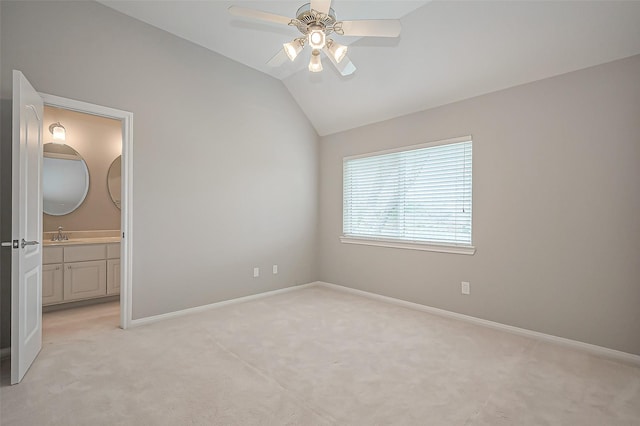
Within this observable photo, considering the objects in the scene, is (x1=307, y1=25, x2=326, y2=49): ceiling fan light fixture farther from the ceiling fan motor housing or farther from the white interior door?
the white interior door

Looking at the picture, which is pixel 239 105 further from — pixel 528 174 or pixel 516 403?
pixel 516 403

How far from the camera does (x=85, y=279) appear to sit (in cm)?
400

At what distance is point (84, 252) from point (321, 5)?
13.3 ft

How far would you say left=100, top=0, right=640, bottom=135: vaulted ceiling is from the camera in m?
2.61

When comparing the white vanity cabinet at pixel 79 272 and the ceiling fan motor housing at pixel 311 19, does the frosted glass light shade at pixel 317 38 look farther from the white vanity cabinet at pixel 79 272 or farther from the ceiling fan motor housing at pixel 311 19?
the white vanity cabinet at pixel 79 272

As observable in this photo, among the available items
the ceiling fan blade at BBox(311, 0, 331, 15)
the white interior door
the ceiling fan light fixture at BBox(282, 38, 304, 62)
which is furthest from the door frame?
the ceiling fan blade at BBox(311, 0, 331, 15)

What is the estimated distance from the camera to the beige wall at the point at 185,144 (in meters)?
2.93

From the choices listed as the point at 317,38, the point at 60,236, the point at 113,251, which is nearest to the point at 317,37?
the point at 317,38

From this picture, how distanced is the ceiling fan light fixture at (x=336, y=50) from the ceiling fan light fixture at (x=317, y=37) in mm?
136

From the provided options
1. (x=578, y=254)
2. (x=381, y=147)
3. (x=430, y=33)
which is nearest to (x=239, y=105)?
(x=381, y=147)

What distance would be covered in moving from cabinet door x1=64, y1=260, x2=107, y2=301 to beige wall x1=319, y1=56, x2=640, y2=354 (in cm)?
412

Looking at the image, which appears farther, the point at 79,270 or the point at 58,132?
the point at 58,132

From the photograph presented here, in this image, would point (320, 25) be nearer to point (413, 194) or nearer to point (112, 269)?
point (413, 194)

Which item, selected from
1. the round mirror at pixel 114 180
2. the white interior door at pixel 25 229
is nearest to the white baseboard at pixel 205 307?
the white interior door at pixel 25 229
